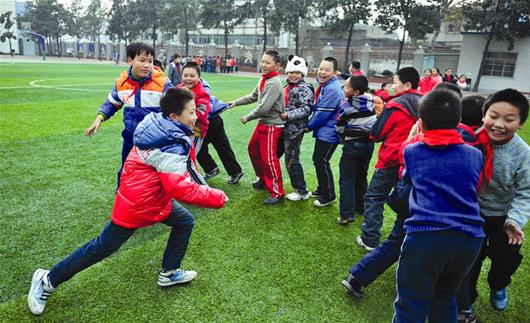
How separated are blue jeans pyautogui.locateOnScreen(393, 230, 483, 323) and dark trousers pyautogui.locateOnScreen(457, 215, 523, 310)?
1.89 ft

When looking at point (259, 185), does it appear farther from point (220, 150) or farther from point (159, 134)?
point (159, 134)

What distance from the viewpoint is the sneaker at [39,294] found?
271 centimetres

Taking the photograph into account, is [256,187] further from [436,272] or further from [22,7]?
[22,7]

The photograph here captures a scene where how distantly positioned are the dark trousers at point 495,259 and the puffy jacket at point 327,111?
2136 millimetres

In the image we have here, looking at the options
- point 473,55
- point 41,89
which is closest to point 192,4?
point 473,55

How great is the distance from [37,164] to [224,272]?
13.7 ft

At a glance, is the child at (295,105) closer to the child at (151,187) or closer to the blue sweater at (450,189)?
the child at (151,187)

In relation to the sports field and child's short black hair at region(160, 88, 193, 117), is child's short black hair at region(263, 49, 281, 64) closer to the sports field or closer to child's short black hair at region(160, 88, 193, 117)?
the sports field

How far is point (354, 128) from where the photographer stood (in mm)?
4207

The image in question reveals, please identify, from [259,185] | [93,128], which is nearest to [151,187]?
[93,128]

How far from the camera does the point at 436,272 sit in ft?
7.21

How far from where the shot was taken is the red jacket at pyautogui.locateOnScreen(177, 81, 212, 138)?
498 cm

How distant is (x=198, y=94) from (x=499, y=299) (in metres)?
3.82

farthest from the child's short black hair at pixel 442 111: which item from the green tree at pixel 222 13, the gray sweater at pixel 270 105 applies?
the green tree at pixel 222 13
